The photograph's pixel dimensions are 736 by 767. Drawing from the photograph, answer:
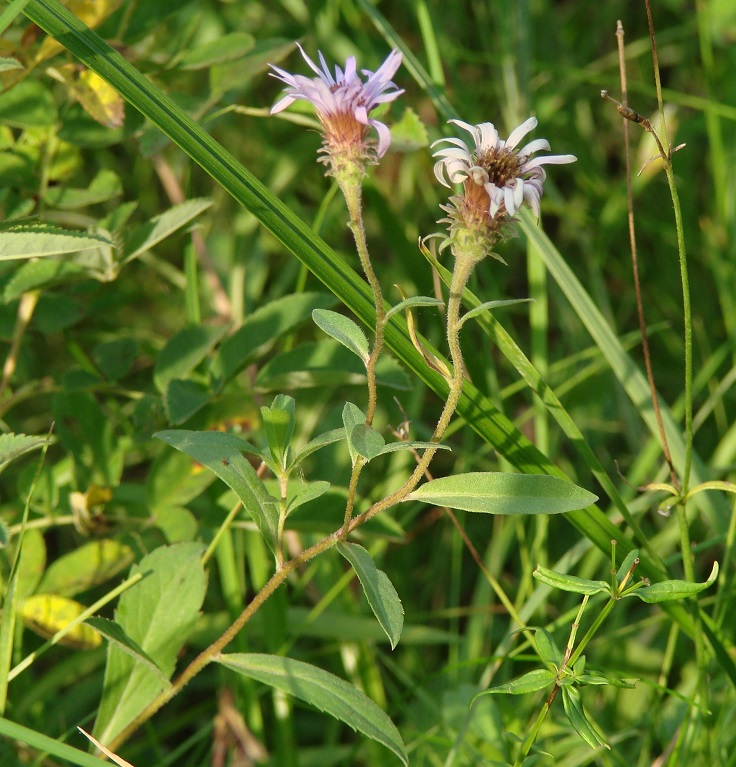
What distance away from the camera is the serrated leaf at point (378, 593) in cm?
87

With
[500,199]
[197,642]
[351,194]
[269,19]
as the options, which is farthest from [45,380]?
[269,19]

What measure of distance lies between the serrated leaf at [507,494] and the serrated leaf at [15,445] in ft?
1.31

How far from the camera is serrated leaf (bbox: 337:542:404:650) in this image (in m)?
0.87

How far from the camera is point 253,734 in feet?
4.81

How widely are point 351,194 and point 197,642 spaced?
3.00ft

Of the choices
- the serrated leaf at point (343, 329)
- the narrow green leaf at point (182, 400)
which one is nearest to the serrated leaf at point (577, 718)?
the serrated leaf at point (343, 329)

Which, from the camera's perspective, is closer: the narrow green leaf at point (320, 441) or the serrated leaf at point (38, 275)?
the narrow green leaf at point (320, 441)

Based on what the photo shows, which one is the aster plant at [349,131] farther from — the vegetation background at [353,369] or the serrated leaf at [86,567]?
the serrated leaf at [86,567]

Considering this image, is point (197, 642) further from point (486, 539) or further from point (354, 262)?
point (354, 262)

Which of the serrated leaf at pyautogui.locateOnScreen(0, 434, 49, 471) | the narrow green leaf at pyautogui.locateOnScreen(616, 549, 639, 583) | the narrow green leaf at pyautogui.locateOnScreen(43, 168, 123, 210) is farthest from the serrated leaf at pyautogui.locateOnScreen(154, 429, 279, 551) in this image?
the narrow green leaf at pyautogui.locateOnScreen(43, 168, 123, 210)

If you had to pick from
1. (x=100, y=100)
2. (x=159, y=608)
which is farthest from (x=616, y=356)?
(x=100, y=100)

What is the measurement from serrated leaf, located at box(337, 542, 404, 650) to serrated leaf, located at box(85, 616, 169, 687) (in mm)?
264

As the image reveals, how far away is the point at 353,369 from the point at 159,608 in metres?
0.44

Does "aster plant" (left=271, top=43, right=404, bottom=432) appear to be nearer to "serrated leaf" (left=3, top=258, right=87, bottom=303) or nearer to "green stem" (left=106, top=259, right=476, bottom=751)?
"green stem" (left=106, top=259, right=476, bottom=751)
